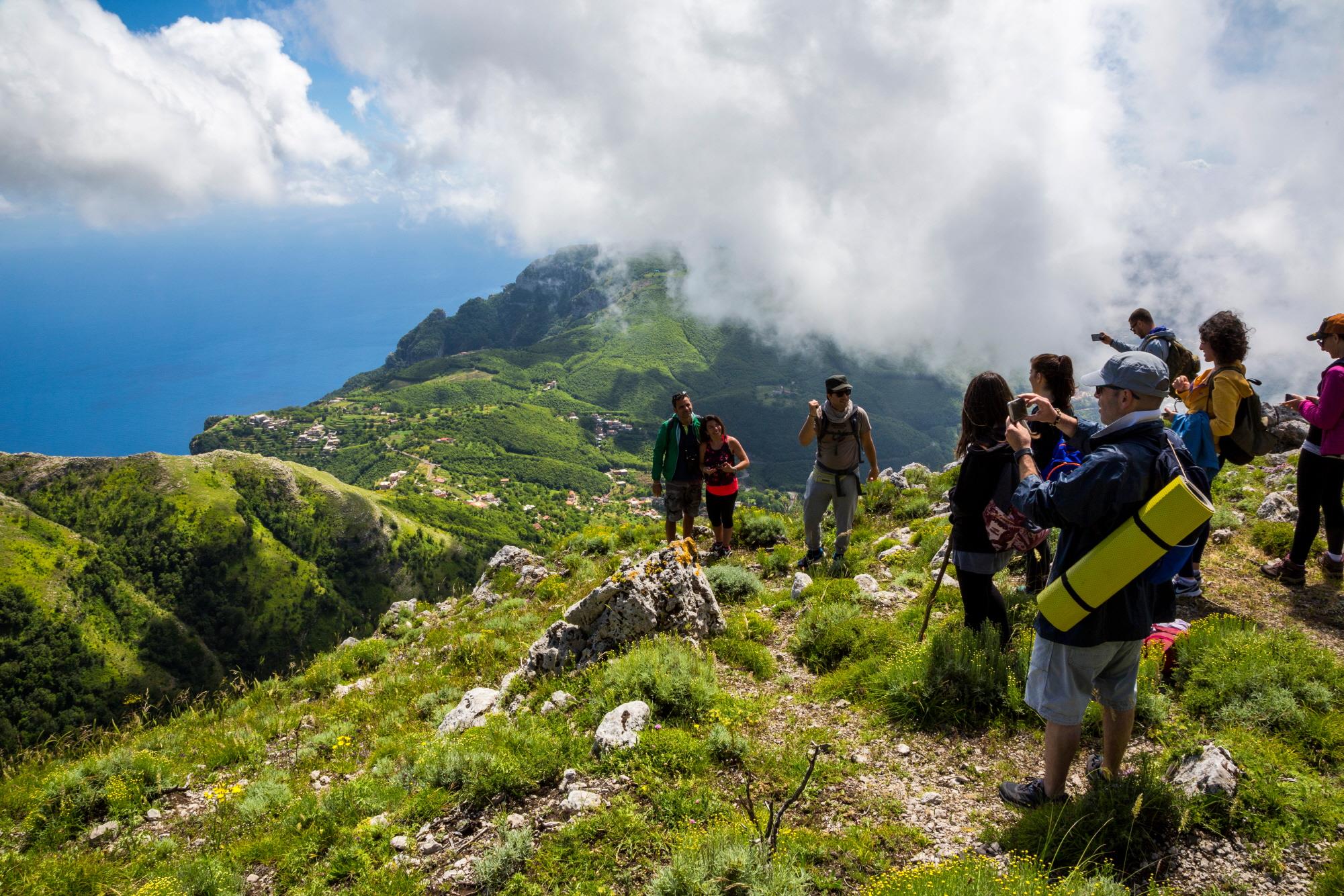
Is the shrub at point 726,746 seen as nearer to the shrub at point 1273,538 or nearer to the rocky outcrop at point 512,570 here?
the shrub at point 1273,538

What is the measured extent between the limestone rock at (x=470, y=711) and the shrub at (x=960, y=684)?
14.8 ft

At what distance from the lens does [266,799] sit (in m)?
5.91

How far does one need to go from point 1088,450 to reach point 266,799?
25.8 ft

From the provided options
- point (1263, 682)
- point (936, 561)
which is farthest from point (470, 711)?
point (1263, 682)

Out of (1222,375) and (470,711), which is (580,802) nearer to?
(470,711)

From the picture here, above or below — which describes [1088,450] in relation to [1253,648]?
above

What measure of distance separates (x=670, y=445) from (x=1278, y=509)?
10284mm

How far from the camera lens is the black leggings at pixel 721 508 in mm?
10219

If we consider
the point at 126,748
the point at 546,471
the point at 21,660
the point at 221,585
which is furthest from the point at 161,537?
the point at 126,748

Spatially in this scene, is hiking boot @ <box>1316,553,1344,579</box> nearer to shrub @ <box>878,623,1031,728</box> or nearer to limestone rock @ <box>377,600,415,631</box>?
shrub @ <box>878,623,1031,728</box>

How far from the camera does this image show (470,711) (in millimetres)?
7008

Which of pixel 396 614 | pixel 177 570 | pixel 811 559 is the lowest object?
pixel 177 570

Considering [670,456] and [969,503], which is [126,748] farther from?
[969,503]

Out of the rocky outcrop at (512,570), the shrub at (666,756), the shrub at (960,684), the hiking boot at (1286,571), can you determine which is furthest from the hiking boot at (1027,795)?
the rocky outcrop at (512,570)
